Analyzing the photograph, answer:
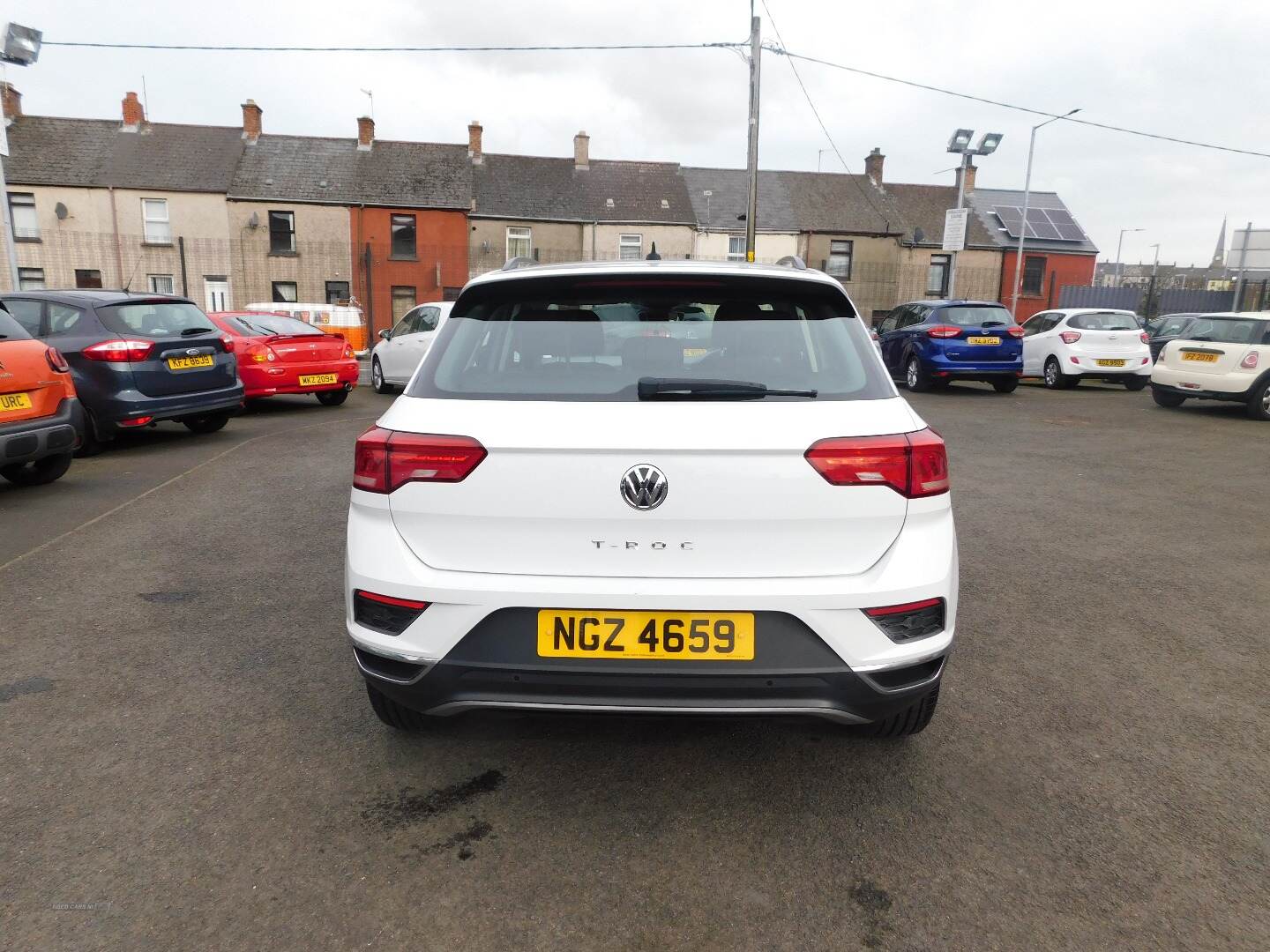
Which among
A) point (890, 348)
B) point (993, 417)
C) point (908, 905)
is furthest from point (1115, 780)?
point (890, 348)

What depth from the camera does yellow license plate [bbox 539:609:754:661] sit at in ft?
7.98

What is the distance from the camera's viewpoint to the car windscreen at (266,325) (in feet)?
41.3

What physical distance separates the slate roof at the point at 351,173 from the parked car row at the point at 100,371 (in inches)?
1161

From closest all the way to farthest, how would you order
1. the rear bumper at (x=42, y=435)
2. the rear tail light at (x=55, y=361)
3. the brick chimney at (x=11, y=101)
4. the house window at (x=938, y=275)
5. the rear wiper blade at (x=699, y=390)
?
the rear wiper blade at (x=699, y=390)
the rear bumper at (x=42, y=435)
the rear tail light at (x=55, y=361)
the brick chimney at (x=11, y=101)
the house window at (x=938, y=275)

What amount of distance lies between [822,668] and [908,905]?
63 centimetres

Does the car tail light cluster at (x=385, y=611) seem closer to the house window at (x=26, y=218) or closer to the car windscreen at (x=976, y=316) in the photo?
the car windscreen at (x=976, y=316)

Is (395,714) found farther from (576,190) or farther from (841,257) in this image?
(841,257)

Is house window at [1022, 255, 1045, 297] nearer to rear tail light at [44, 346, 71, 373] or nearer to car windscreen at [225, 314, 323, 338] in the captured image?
car windscreen at [225, 314, 323, 338]

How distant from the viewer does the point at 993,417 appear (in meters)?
12.9

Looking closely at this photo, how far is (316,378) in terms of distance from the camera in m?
12.7

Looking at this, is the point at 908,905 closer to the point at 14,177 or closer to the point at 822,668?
the point at 822,668

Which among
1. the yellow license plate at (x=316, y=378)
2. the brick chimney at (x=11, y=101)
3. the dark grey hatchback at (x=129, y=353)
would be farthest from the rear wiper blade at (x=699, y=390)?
the brick chimney at (x=11, y=101)

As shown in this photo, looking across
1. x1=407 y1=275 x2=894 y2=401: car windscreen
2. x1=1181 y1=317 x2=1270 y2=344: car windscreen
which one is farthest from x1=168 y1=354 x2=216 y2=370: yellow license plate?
x1=1181 y1=317 x2=1270 y2=344: car windscreen

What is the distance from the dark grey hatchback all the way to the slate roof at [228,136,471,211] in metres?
30.1
